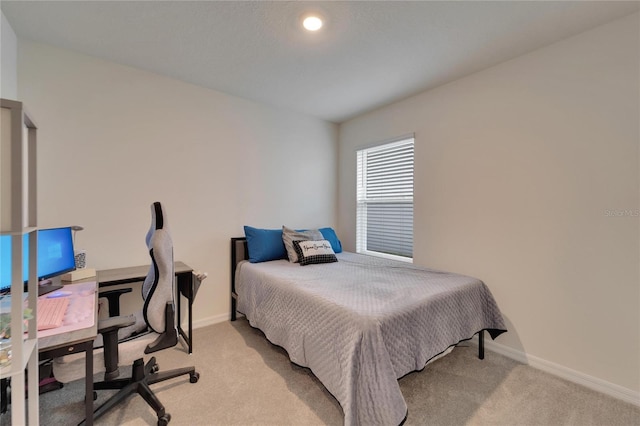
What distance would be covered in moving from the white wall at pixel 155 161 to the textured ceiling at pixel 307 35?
0.23 m

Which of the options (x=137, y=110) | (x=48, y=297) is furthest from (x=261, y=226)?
(x=48, y=297)

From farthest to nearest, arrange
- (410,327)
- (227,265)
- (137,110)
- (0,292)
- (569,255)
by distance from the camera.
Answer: (227,265), (137,110), (569,255), (410,327), (0,292)

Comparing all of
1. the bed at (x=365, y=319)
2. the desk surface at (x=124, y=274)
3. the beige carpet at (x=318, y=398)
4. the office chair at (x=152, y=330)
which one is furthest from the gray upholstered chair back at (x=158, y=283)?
the bed at (x=365, y=319)

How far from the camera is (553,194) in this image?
2096 millimetres

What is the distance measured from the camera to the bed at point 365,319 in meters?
1.38

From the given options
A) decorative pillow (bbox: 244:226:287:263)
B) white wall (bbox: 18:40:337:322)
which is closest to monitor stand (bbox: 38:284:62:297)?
white wall (bbox: 18:40:337:322)

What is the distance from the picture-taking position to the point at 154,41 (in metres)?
2.09

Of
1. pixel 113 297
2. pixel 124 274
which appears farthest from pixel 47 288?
pixel 124 274

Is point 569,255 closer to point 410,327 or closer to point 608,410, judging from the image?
point 608,410

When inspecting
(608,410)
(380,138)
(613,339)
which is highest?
(380,138)

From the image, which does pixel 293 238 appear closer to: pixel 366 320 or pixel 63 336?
pixel 366 320

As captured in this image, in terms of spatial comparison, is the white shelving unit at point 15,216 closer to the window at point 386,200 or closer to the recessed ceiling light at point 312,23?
the recessed ceiling light at point 312,23

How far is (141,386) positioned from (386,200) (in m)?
2.87

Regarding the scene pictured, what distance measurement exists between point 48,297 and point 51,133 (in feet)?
4.42
